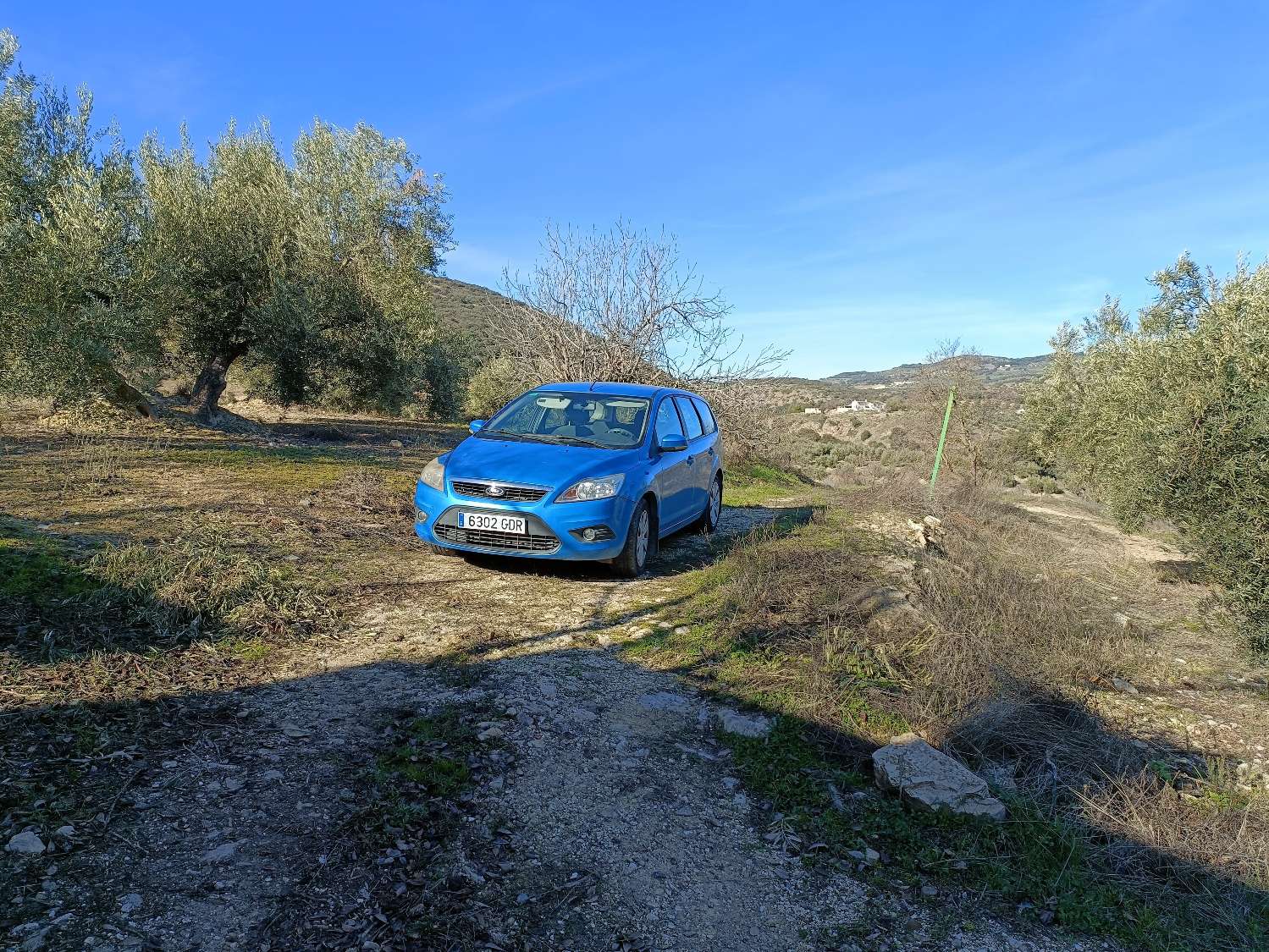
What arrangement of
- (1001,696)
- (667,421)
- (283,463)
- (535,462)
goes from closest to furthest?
(1001,696), (535,462), (667,421), (283,463)

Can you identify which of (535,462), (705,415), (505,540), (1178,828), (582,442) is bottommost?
(1178,828)

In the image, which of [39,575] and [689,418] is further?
[689,418]

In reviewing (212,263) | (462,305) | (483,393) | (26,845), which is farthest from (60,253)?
(462,305)

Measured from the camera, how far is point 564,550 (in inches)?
243

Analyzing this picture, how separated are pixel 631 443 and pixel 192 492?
15.7ft

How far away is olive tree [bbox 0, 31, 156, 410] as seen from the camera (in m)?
10.8

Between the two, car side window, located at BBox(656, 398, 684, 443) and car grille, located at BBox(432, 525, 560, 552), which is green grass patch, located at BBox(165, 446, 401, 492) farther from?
car side window, located at BBox(656, 398, 684, 443)

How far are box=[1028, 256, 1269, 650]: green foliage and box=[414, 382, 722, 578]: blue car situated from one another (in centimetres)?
618

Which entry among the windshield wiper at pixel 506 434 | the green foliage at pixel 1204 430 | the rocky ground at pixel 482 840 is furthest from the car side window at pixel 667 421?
the green foliage at pixel 1204 430

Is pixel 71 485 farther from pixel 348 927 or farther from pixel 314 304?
pixel 314 304

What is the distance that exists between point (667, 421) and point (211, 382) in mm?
12730

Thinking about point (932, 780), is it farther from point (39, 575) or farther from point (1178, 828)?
point (39, 575)

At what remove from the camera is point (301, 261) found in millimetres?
15875

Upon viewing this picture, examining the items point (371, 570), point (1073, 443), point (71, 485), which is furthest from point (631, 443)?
point (1073, 443)
